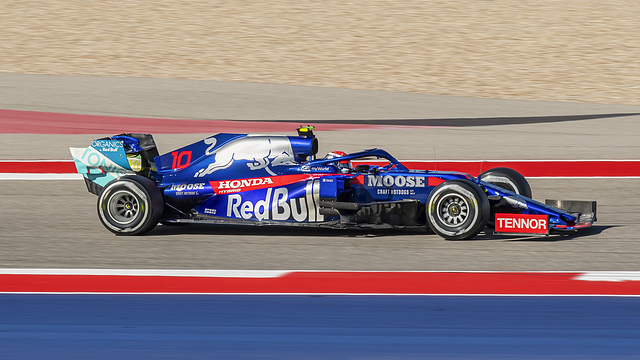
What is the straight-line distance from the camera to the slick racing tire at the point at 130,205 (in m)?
7.75

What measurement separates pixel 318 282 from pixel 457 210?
169 centimetres

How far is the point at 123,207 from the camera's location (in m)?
7.91

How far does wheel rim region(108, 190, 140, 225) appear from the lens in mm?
7828

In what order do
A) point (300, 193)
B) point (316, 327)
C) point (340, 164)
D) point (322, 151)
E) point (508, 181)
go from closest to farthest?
1. point (316, 327)
2. point (300, 193)
3. point (340, 164)
4. point (508, 181)
5. point (322, 151)

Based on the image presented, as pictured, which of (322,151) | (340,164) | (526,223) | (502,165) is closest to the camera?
(526,223)

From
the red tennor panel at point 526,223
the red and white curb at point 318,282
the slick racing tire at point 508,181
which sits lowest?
the red and white curb at point 318,282

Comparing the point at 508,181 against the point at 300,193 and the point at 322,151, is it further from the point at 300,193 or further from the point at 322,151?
the point at 322,151

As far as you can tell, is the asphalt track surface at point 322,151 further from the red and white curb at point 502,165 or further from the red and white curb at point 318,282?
the red and white curb at point 502,165

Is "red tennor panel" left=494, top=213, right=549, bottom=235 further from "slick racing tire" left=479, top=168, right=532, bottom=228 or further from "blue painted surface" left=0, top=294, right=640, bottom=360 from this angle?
"blue painted surface" left=0, top=294, right=640, bottom=360

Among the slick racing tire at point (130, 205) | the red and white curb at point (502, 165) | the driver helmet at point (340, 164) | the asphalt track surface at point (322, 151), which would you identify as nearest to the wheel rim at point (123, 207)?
the slick racing tire at point (130, 205)

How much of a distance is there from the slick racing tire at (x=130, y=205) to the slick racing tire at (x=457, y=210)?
2400mm

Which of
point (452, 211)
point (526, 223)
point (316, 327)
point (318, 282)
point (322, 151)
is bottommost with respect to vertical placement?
point (316, 327)

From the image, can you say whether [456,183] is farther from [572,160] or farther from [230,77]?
[230,77]

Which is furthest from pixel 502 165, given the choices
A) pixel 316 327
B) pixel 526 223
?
pixel 316 327
